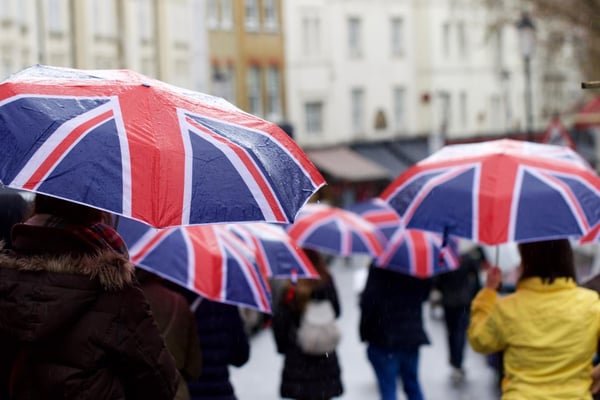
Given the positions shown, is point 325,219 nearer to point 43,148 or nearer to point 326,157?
point 43,148

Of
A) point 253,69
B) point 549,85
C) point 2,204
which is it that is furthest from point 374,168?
point 2,204

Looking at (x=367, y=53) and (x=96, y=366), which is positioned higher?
(x=367, y=53)

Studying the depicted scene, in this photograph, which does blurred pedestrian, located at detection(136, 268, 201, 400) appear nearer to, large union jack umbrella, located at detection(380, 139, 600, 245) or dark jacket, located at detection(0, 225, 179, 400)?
large union jack umbrella, located at detection(380, 139, 600, 245)

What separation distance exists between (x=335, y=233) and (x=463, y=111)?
45.4 meters

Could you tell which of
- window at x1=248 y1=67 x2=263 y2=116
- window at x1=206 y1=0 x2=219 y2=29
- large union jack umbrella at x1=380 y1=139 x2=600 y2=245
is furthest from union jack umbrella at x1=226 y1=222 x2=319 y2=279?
window at x1=248 y1=67 x2=263 y2=116

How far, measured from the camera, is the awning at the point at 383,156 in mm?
51906

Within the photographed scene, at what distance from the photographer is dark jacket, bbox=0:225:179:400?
4293 mm

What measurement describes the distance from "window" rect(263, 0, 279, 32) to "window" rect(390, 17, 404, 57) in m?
7.66

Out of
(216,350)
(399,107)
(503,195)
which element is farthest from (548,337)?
(399,107)

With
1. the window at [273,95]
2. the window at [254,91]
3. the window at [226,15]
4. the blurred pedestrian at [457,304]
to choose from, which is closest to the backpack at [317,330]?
the blurred pedestrian at [457,304]

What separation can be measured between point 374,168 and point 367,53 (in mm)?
5147

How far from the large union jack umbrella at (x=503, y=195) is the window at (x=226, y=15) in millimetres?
37982

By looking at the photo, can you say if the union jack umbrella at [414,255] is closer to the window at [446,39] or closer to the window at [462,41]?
the window at [446,39]

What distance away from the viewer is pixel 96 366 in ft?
14.3
